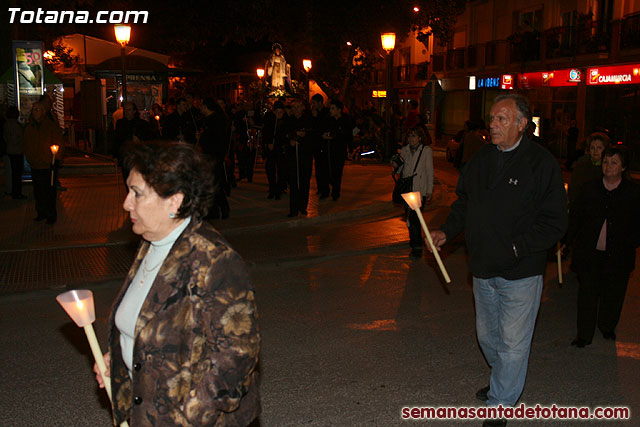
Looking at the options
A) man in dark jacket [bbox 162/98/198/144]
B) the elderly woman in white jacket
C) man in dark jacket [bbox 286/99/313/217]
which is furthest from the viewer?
man in dark jacket [bbox 162/98/198/144]

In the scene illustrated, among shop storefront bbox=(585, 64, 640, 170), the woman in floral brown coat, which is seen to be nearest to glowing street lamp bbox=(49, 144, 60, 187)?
the woman in floral brown coat

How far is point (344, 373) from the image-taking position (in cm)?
526

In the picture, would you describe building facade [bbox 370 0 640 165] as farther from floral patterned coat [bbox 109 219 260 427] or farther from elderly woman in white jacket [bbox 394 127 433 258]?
floral patterned coat [bbox 109 219 260 427]

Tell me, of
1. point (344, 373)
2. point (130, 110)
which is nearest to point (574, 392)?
point (344, 373)

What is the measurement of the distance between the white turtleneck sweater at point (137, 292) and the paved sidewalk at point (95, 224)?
5655 mm

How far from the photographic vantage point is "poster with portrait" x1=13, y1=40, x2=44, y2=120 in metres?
16.5

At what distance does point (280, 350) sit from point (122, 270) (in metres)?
3.69

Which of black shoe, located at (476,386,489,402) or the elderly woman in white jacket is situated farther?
the elderly woman in white jacket

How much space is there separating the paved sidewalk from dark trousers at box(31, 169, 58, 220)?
0.83 ft

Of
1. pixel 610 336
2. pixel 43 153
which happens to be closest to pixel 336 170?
pixel 43 153

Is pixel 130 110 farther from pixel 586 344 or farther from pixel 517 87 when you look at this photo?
pixel 517 87

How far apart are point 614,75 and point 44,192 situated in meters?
22.9

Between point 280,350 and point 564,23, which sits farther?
point 564,23

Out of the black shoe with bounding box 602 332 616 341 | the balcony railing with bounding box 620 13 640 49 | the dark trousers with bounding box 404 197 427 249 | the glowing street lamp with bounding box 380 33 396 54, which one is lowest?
the black shoe with bounding box 602 332 616 341
